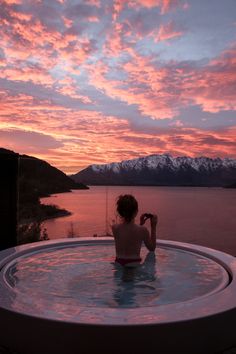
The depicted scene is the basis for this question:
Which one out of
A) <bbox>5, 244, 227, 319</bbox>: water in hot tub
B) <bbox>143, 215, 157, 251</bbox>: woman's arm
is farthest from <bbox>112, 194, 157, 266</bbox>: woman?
<bbox>5, 244, 227, 319</bbox>: water in hot tub

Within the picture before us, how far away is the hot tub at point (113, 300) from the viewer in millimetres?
2432

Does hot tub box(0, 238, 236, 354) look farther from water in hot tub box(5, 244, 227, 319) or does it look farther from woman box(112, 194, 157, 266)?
woman box(112, 194, 157, 266)

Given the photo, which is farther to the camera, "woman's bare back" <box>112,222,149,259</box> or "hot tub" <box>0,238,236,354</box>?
"woman's bare back" <box>112,222,149,259</box>

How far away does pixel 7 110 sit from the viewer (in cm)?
1318

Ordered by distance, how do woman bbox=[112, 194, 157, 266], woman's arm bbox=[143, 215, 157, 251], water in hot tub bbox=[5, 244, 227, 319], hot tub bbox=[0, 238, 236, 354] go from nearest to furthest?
hot tub bbox=[0, 238, 236, 354] < water in hot tub bbox=[5, 244, 227, 319] < woman bbox=[112, 194, 157, 266] < woman's arm bbox=[143, 215, 157, 251]

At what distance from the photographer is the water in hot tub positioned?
130 inches

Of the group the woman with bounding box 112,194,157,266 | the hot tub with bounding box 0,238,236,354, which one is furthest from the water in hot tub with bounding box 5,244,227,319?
the woman with bounding box 112,194,157,266

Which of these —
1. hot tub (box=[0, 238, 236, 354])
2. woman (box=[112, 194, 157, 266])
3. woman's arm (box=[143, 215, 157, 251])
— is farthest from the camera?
woman's arm (box=[143, 215, 157, 251])

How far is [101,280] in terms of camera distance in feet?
13.6

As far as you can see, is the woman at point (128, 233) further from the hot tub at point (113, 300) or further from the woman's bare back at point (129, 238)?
the hot tub at point (113, 300)

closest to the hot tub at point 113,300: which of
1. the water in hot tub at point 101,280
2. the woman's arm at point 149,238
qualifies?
the water in hot tub at point 101,280

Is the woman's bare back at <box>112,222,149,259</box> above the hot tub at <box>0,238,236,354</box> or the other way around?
above

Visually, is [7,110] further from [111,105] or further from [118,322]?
[118,322]

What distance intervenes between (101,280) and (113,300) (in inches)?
28.0
